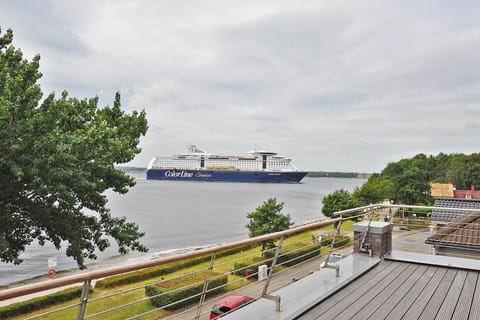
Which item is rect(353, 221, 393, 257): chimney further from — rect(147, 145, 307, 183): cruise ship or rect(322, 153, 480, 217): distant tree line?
rect(147, 145, 307, 183): cruise ship

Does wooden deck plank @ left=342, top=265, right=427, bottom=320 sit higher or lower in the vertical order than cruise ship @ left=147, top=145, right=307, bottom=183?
lower

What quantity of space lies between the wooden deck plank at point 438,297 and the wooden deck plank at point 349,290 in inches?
23.5

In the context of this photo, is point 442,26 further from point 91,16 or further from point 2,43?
point 2,43

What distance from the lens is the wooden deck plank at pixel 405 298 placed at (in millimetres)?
2779

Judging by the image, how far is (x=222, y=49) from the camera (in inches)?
749

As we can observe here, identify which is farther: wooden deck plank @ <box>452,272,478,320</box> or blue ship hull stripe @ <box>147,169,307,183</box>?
blue ship hull stripe @ <box>147,169,307,183</box>

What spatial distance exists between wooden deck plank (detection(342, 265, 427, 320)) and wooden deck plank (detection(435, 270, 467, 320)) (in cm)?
38

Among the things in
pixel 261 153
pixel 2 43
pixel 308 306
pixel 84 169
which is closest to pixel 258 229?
pixel 84 169

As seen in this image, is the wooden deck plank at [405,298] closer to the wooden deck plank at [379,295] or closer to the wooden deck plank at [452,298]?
the wooden deck plank at [379,295]

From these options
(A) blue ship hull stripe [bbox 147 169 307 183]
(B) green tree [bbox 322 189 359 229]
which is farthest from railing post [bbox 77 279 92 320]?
(A) blue ship hull stripe [bbox 147 169 307 183]

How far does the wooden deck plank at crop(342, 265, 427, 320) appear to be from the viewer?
2.78 metres

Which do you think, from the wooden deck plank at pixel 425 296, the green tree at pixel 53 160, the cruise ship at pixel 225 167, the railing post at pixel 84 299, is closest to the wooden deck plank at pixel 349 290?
the wooden deck plank at pixel 425 296

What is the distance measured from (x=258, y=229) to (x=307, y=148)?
5879 cm

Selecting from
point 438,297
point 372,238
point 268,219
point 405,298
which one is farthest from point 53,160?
point 268,219
